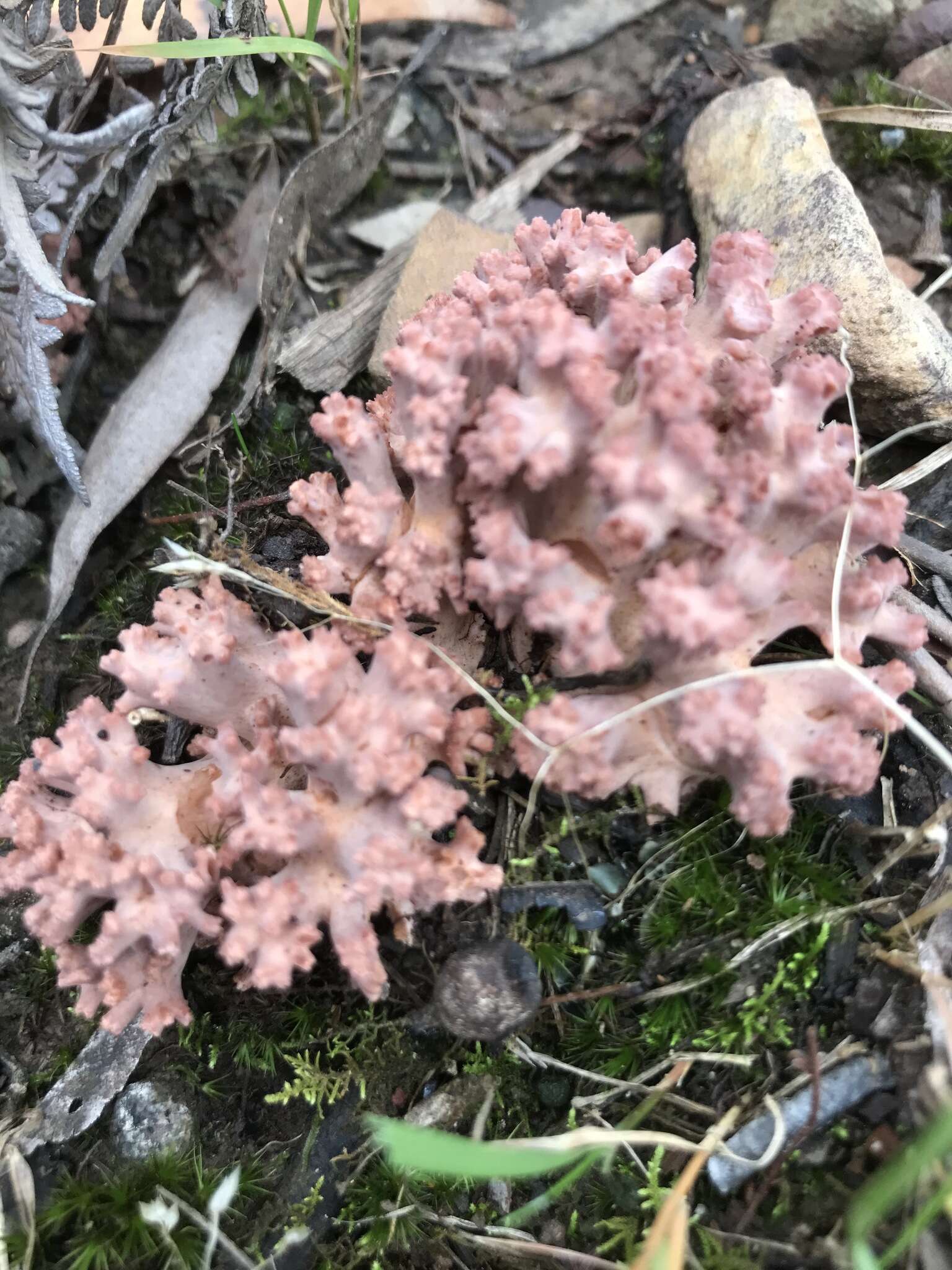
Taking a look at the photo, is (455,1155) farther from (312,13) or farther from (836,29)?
(836,29)

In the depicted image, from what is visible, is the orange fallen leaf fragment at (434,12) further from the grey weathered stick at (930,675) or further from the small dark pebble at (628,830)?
the small dark pebble at (628,830)

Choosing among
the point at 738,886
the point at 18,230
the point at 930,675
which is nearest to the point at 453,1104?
the point at 738,886

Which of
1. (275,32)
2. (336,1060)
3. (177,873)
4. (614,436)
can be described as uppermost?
(275,32)

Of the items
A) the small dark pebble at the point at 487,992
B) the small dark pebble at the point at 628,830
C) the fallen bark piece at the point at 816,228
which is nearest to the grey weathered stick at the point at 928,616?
the fallen bark piece at the point at 816,228

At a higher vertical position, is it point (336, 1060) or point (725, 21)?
point (725, 21)

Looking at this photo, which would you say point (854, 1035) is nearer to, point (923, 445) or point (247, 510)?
point (923, 445)

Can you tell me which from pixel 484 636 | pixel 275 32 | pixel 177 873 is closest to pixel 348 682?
pixel 484 636

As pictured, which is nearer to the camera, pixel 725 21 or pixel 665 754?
pixel 665 754
